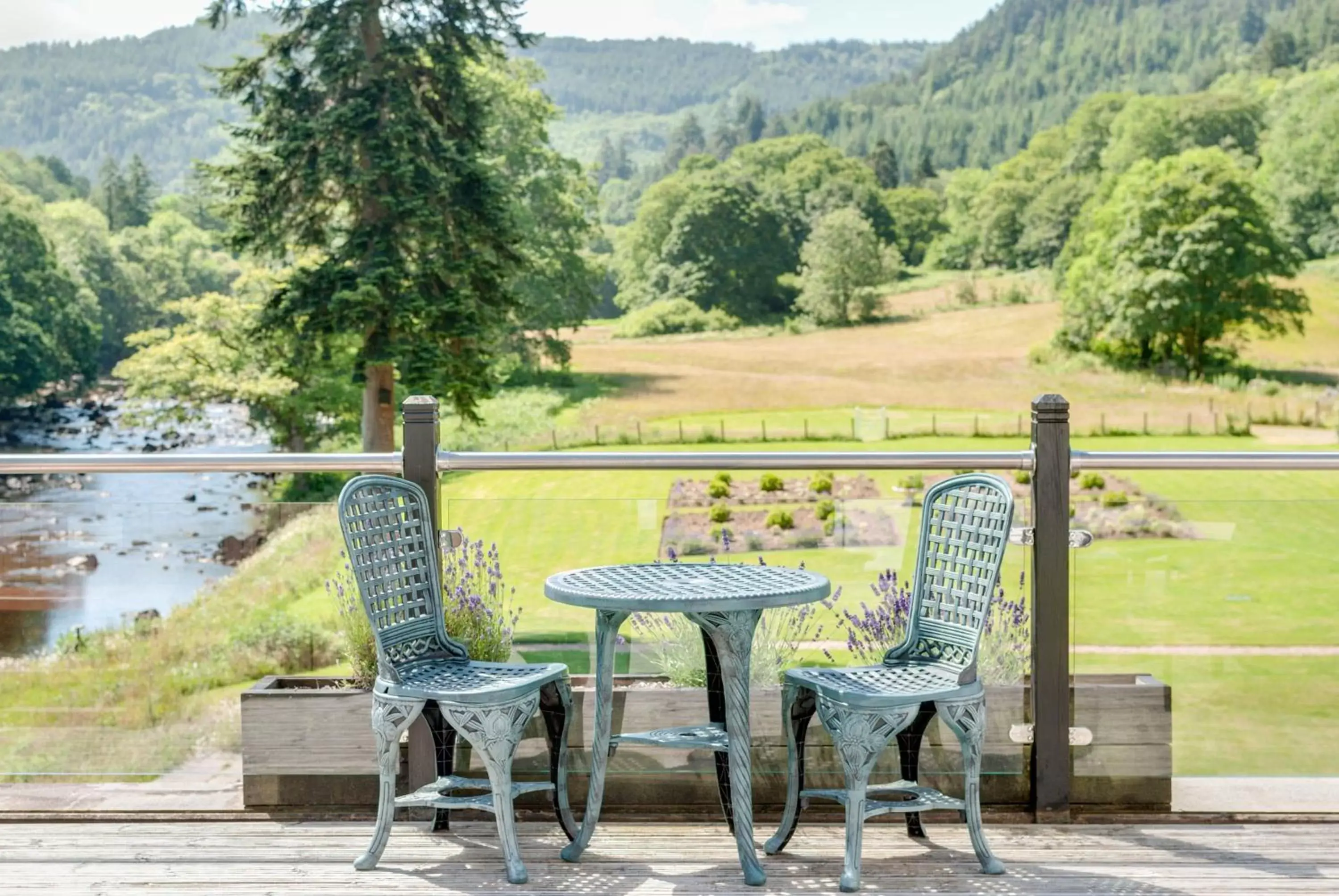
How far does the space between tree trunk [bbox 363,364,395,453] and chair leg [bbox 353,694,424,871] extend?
1935 centimetres

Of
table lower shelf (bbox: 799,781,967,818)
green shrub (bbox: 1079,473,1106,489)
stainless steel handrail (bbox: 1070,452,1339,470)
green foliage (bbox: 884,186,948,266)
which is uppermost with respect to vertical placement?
green foliage (bbox: 884,186,948,266)

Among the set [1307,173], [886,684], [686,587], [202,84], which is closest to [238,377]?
[202,84]

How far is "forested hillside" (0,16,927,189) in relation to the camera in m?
45.8

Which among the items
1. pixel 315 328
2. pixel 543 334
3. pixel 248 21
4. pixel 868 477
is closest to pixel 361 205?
pixel 315 328

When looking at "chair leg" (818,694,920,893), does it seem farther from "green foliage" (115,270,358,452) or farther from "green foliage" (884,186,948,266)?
"green foliage" (884,186,948,266)

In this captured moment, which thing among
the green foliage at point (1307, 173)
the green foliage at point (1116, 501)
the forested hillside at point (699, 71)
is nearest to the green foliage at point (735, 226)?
the forested hillside at point (699, 71)

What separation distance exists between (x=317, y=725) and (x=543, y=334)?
32.2 m

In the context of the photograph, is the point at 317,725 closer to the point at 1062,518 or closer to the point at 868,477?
the point at 868,477

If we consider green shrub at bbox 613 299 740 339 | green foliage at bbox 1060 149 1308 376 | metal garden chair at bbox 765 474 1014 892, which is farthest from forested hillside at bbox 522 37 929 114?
metal garden chair at bbox 765 474 1014 892

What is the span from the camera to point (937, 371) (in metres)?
38.8

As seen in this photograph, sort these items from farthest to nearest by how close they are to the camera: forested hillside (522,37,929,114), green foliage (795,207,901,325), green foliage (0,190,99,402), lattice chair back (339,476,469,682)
→ 1. forested hillside (522,37,929,114)
2. green foliage (795,207,901,325)
3. green foliage (0,190,99,402)
4. lattice chair back (339,476,469,682)

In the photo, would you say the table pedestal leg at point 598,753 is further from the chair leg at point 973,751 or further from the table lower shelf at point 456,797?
the chair leg at point 973,751

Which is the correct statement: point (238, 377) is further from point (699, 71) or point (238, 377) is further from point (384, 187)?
point (699, 71)

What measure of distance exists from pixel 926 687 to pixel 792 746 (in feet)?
1.29
